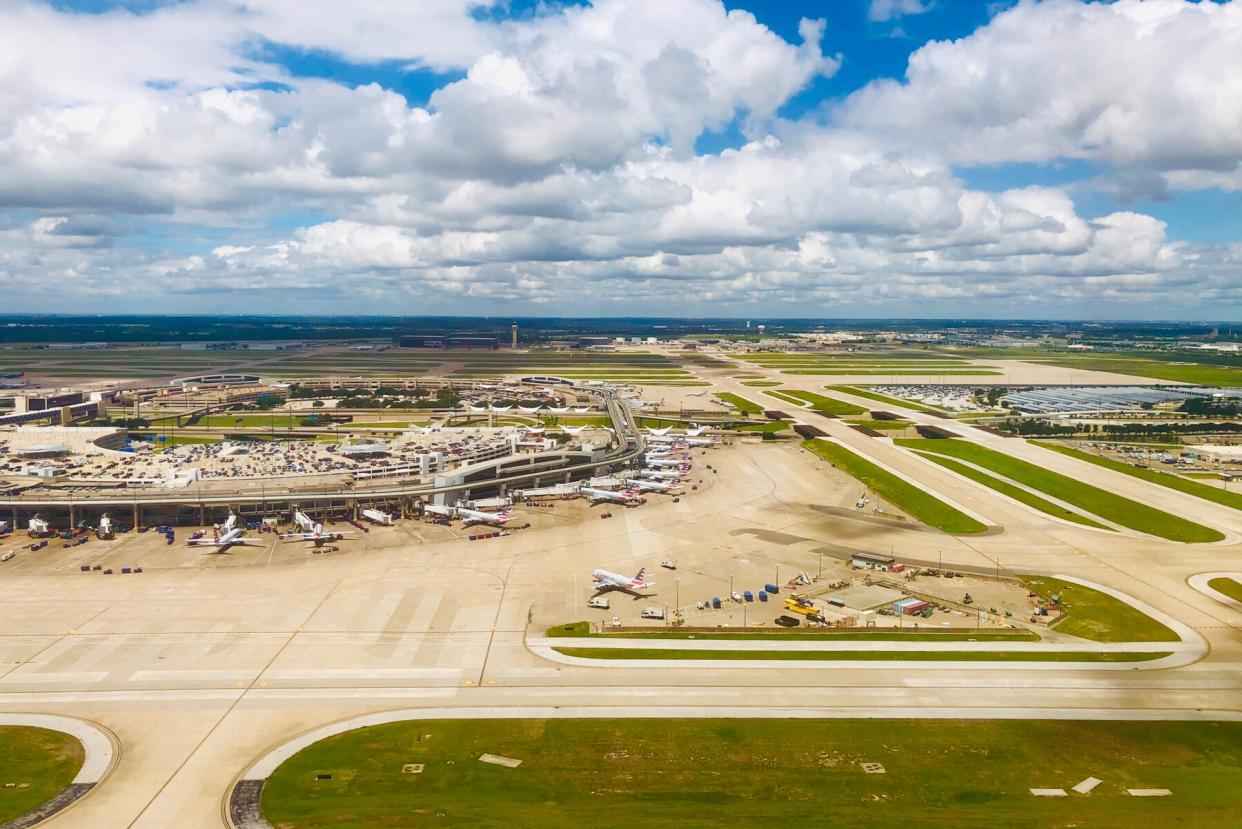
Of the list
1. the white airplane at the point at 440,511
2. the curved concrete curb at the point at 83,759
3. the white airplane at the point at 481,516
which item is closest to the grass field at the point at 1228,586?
the white airplane at the point at 481,516

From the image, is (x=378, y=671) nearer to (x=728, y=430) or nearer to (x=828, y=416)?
(x=728, y=430)

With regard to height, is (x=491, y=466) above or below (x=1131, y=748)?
above

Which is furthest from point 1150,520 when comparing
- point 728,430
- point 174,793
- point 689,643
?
point 174,793

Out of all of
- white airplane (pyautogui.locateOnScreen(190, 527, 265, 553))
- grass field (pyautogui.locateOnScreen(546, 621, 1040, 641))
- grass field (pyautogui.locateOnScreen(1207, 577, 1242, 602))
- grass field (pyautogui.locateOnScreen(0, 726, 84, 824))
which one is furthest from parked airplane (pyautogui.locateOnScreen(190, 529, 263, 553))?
grass field (pyautogui.locateOnScreen(1207, 577, 1242, 602))

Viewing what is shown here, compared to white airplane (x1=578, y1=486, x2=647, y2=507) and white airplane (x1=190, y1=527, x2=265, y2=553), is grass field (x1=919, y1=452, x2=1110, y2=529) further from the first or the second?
white airplane (x1=190, y1=527, x2=265, y2=553)

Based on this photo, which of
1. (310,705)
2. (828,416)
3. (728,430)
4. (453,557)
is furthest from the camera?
(828,416)

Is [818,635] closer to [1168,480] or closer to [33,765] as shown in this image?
[33,765]

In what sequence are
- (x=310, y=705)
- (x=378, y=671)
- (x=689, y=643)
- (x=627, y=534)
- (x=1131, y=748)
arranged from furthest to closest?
(x=627, y=534)
(x=689, y=643)
(x=378, y=671)
(x=310, y=705)
(x=1131, y=748)
